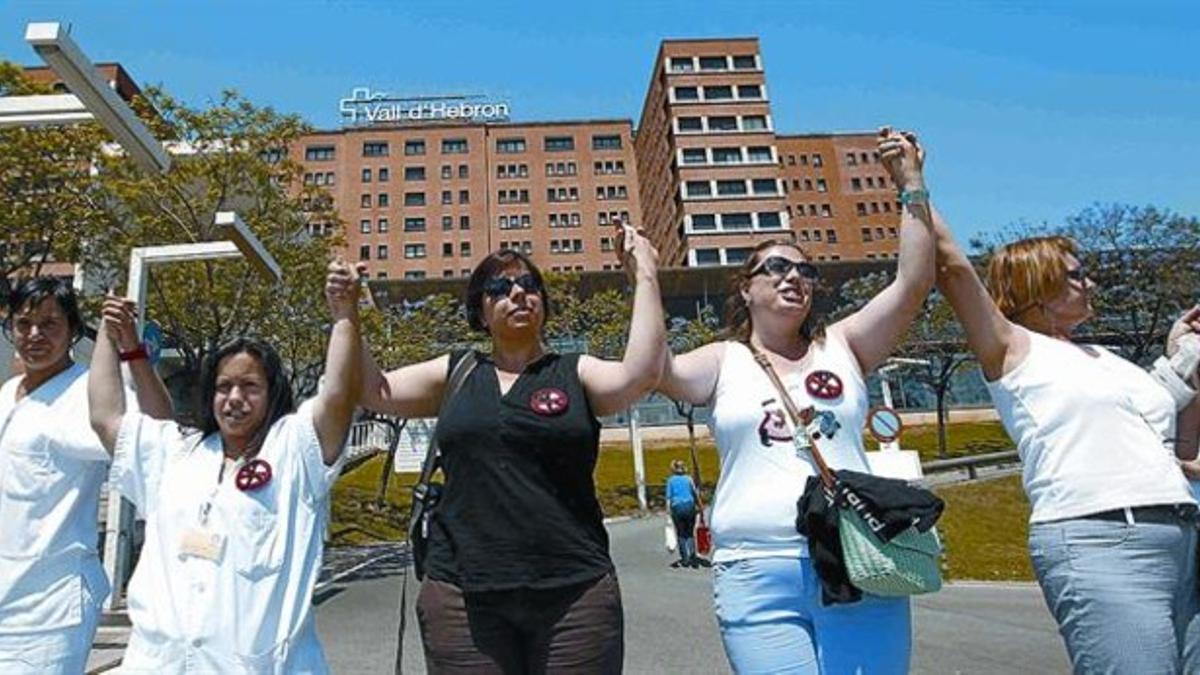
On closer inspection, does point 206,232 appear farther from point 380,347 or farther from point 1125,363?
point 1125,363

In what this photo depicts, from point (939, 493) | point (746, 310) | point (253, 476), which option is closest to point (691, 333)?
point (939, 493)

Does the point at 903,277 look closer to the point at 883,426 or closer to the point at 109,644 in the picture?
the point at 883,426

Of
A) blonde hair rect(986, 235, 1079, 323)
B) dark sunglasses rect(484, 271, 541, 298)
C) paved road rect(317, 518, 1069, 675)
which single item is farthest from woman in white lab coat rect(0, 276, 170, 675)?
paved road rect(317, 518, 1069, 675)

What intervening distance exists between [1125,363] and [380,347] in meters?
25.0

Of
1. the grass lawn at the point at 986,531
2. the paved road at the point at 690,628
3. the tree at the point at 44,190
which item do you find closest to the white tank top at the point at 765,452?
the paved road at the point at 690,628

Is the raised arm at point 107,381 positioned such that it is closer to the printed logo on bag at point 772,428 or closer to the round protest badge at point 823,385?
the printed logo on bag at point 772,428

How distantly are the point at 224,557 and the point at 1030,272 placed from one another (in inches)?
114

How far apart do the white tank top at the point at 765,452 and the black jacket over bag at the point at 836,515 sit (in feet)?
0.19

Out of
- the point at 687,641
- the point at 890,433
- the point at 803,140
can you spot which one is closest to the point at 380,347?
the point at 687,641

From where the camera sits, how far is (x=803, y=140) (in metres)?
90.1

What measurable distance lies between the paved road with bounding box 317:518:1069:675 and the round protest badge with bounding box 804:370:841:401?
4427 mm

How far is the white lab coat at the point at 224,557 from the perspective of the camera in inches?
91.2

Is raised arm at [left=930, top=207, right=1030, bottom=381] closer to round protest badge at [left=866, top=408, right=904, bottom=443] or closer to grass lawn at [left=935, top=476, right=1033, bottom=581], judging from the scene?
round protest badge at [left=866, top=408, right=904, bottom=443]

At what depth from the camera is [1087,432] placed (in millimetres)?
2629
